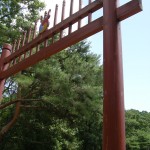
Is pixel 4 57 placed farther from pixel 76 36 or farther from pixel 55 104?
pixel 55 104

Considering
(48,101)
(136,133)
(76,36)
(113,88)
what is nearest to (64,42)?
(76,36)

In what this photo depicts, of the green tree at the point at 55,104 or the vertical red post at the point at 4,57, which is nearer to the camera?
the vertical red post at the point at 4,57

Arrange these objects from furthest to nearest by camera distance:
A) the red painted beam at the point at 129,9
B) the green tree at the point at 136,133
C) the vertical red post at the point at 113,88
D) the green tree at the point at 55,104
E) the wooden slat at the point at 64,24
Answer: the green tree at the point at 136,133
the green tree at the point at 55,104
the wooden slat at the point at 64,24
the red painted beam at the point at 129,9
the vertical red post at the point at 113,88

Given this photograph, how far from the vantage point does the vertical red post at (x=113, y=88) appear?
72.6 inches

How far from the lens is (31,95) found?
266 inches

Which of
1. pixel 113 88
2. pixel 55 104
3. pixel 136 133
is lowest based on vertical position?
pixel 113 88

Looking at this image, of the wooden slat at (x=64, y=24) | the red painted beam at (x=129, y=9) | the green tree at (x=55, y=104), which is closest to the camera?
the red painted beam at (x=129, y=9)

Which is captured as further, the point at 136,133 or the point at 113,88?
the point at 136,133

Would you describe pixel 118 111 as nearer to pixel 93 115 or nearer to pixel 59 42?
pixel 59 42

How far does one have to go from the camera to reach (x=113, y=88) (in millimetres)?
1971

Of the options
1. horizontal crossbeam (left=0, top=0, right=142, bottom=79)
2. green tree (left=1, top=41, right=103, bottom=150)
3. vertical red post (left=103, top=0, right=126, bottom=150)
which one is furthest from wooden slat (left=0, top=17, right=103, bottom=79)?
green tree (left=1, top=41, right=103, bottom=150)

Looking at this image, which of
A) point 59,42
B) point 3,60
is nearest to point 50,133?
point 3,60

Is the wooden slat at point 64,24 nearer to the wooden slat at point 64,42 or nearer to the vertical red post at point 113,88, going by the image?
the wooden slat at point 64,42

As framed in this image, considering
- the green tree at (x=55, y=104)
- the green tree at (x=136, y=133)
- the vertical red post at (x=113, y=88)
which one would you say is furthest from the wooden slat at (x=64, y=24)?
the green tree at (x=136, y=133)
